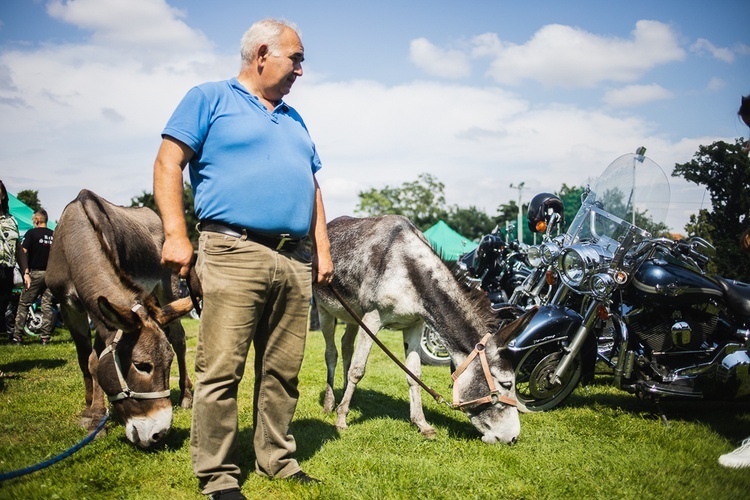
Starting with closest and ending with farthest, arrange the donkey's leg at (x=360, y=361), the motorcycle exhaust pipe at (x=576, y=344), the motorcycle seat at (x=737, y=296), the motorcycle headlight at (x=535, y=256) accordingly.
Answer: the motorcycle seat at (x=737, y=296), the donkey's leg at (x=360, y=361), the motorcycle exhaust pipe at (x=576, y=344), the motorcycle headlight at (x=535, y=256)

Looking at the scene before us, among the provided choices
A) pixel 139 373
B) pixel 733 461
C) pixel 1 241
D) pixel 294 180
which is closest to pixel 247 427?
pixel 139 373

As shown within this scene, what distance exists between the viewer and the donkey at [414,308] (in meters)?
4.13

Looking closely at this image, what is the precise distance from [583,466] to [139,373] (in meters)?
3.30

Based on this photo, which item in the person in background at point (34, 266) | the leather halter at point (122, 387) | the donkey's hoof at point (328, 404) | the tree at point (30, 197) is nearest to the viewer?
the leather halter at point (122, 387)

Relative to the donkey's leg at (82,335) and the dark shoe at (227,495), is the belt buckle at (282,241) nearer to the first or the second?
the dark shoe at (227,495)

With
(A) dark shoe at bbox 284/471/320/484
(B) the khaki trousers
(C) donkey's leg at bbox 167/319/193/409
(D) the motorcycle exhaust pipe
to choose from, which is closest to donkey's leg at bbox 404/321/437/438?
(D) the motorcycle exhaust pipe

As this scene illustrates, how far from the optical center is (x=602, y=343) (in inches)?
221

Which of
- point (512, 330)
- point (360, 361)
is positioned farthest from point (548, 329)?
point (360, 361)

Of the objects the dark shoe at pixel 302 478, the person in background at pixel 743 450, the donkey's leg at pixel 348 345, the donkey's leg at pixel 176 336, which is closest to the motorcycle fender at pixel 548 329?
the person in background at pixel 743 450

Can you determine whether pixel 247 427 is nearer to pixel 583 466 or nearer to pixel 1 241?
pixel 583 466

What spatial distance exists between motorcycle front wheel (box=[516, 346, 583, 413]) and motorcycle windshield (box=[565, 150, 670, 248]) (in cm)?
127

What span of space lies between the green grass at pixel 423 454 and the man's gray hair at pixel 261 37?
2765mm

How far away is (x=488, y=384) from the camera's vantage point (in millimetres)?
4090

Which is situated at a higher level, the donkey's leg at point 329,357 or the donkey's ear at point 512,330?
the donkey's ear at point 512,330
